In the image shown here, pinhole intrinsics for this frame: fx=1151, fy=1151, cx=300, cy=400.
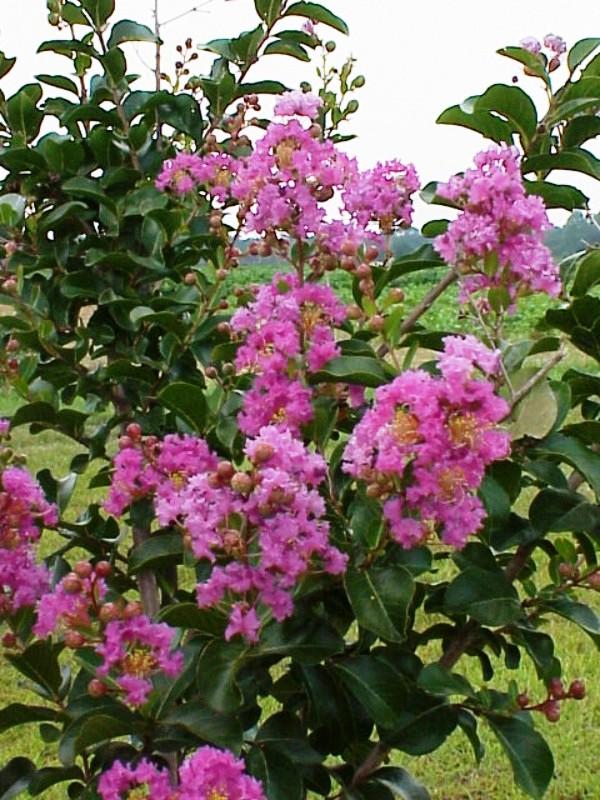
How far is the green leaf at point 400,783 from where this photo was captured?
129 centimetres

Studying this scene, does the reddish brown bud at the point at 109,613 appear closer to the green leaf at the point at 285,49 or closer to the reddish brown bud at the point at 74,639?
the reddish brown bud at the point at 74,639

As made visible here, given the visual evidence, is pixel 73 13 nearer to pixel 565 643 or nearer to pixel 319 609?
pixel 319 609

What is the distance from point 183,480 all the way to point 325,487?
0.45ft

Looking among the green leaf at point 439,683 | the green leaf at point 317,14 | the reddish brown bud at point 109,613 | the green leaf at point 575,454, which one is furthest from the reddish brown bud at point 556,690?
the green leaf at point 317,14

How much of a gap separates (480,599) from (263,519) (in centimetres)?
31

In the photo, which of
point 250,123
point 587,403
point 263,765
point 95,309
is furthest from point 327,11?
point 263,765

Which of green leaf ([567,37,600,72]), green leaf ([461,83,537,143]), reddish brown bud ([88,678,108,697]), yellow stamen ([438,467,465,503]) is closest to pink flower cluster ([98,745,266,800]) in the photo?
reddish brown bud ([88,678,108,697])

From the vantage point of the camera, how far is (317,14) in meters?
1.52

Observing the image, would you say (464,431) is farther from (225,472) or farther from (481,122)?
(481,122)

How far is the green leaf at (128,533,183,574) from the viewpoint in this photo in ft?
3.90

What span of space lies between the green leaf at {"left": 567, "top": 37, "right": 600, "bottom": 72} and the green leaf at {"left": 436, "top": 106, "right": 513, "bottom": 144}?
106 mm

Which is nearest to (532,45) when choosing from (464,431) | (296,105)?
(296,105)

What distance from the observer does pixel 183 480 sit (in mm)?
1116

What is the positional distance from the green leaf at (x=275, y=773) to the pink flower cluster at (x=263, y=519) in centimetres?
23
